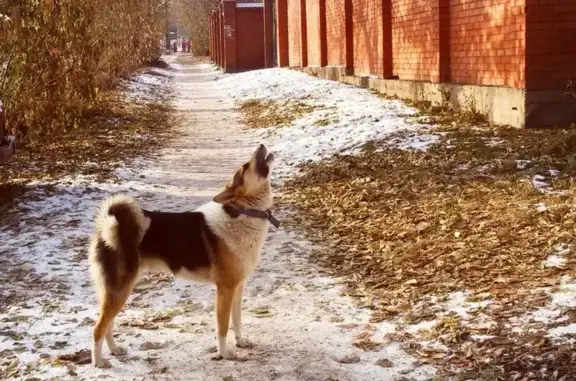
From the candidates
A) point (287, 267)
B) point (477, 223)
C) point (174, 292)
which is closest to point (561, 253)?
point (477, 223)

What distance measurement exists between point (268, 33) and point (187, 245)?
37.0 meters

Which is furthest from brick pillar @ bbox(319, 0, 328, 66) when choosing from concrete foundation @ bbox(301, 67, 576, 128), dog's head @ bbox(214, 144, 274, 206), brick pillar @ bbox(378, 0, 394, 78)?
dog's head @ bbox(214, 144, 274, 206)

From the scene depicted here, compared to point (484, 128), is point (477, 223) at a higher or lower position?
lower

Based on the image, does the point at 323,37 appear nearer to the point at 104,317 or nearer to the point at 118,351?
the point at 118,351

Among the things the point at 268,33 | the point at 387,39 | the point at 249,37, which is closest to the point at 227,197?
the point at 387,39

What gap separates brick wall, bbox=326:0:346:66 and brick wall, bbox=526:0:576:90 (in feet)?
40.7

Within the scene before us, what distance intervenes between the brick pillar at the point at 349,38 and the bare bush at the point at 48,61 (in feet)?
25.4

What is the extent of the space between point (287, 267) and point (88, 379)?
251 cm

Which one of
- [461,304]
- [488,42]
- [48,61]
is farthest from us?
[48,61]

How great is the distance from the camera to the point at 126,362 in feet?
14.5

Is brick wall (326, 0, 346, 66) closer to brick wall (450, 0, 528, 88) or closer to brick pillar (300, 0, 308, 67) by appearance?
brick pillar (300, 0, 308, 67)

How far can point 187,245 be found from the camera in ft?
14.3

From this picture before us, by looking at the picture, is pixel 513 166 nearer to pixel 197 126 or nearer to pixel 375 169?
pixel 375 169

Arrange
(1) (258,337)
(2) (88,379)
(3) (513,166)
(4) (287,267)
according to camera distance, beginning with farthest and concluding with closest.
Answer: (3) (513,166) < (4) (287,267) < (1) (258,337) < (2) (88,379)
